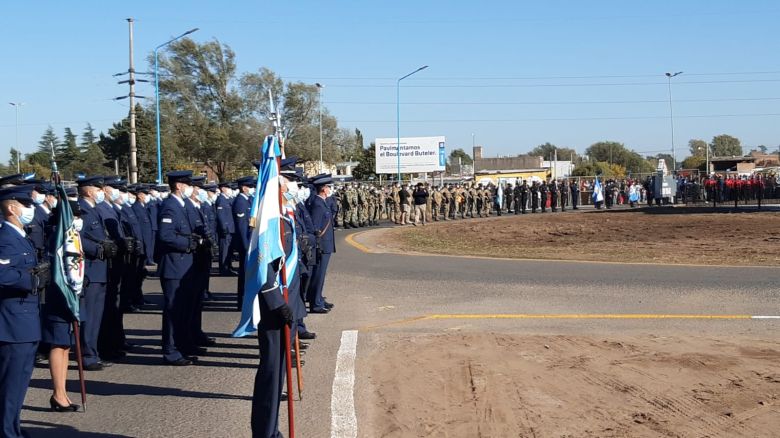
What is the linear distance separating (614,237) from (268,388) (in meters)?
24.6

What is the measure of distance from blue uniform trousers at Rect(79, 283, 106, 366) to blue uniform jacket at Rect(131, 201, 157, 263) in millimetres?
4691

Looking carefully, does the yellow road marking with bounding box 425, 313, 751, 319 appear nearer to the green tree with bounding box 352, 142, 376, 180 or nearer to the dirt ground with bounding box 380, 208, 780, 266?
the dirt ground with bounding box 380, 208, 780, 266

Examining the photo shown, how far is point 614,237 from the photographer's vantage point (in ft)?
94.7

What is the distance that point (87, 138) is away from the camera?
3219 inches

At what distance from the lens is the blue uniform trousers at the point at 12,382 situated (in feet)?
19.6

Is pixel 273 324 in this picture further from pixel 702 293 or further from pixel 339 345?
pixel 702 293

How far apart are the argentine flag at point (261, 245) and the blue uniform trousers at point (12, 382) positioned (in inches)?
65.2

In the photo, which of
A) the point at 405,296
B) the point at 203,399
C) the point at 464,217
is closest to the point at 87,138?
the point at 464,217

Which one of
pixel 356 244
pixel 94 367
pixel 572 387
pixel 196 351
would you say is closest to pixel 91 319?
pixel 94 367

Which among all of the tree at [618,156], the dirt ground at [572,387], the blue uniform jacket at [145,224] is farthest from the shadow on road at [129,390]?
the tree at [618,156]

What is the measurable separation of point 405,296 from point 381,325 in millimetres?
2657

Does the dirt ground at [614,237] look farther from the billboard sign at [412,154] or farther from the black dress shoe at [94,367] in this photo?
the billboard sign at [412,154]

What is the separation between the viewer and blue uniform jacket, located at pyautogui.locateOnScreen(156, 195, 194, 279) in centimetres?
916

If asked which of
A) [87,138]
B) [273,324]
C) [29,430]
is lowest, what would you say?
[29,430]
